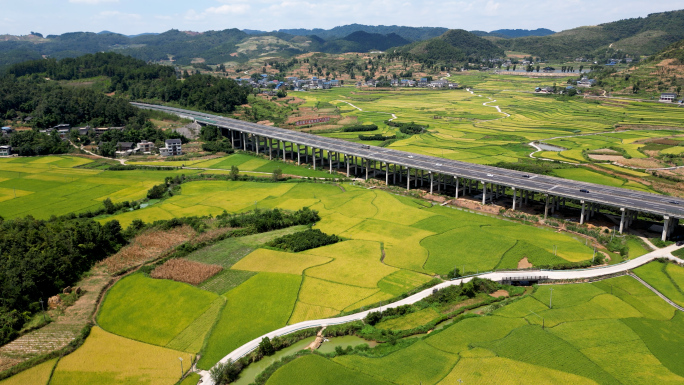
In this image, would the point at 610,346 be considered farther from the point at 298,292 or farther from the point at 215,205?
the point at 215,205

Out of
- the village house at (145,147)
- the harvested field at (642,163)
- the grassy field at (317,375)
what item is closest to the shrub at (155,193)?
the village house at (145,147)

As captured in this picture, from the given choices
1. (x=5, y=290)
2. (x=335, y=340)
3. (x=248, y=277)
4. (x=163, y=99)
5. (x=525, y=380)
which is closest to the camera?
(x=525, y=380)

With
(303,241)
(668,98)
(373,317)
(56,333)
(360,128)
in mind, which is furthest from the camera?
(668,98)

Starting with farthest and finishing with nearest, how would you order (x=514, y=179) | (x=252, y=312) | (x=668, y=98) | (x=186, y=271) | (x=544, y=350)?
(x=668, y=98)
(x=514, y=179)
(x=186, y=271)
(x=252, y=312)
(x=544, y=350)

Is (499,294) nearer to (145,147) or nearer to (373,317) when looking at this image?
(373,317)

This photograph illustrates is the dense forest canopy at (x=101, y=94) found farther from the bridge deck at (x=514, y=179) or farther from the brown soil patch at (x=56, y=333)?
the brown soil patch at (x=56, y=333)

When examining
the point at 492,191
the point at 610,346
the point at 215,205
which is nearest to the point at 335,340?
the point at 610,346

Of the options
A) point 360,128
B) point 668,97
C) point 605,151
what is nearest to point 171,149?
point 360,128
